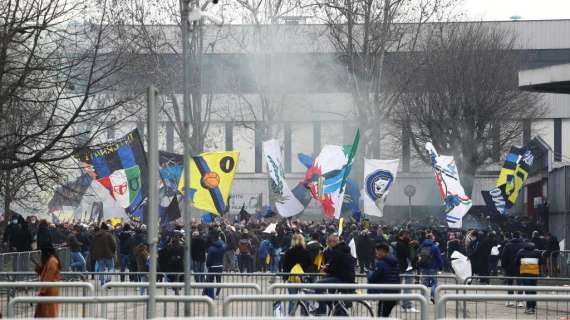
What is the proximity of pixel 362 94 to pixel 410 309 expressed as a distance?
1475 inches

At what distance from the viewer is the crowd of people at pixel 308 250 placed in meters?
19.6

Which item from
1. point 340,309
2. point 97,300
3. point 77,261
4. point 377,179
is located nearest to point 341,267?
point 340,309

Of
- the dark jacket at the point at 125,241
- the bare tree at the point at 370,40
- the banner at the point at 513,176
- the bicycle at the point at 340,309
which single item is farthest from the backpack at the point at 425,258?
the bare tree at the point at 370,40

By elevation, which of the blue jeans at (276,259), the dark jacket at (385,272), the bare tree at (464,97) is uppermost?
the bare tree at (464,97)

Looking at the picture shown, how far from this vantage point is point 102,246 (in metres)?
29.9

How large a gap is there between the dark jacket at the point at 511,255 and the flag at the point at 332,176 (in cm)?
665

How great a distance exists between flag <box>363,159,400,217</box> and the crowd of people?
96 cm

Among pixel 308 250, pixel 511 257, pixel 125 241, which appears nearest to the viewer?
pixel 308 250

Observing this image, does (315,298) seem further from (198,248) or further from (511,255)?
(198,248)

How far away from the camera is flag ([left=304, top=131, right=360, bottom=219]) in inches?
1371

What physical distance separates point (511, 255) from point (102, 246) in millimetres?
9330

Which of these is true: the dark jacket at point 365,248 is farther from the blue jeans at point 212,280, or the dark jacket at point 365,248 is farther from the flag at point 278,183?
the blue jeans at point 212,280

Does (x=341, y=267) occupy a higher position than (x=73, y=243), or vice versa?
(x=341, y=267)

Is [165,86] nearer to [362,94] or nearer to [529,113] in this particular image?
[362,94]
